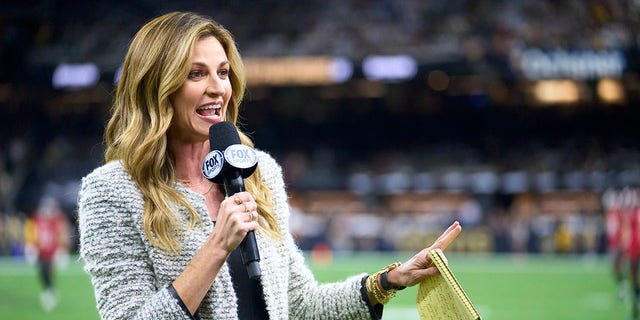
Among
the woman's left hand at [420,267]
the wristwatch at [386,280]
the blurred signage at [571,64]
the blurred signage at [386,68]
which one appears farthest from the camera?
the blurred signage at [386,68]

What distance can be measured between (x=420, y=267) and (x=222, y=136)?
64cm

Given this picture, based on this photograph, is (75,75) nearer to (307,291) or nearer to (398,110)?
(398,110)

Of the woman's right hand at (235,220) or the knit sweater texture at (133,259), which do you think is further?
the knit sweater texture at (133,259)

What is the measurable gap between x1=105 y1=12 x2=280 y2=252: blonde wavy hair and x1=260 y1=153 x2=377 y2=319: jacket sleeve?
342 mm

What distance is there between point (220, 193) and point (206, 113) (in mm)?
226

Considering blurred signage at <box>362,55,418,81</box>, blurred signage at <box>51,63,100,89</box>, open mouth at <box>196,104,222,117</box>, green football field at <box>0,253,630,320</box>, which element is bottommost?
open mouth at <box>196,104,222,117</box>

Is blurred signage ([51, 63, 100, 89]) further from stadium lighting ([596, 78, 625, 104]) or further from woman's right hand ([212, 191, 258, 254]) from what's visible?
woman's right hand ([212, 191, 258, 254])

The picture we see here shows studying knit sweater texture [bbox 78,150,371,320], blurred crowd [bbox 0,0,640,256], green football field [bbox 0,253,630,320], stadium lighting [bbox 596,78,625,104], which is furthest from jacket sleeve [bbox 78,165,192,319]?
stadium lighting [bbox 596,78,625,104]

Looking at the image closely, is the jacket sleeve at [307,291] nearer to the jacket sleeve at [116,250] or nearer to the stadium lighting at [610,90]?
the jacket sleeve at [116,250]

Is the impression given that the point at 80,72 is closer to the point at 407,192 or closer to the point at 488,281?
the point at 407,192

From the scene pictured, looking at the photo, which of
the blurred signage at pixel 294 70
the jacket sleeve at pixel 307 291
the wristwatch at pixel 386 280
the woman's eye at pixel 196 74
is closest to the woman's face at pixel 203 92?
the woman's eye at pixel 196 74

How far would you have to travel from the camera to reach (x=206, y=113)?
7.63 feet

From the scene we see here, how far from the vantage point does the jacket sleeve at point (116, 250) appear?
215 cm

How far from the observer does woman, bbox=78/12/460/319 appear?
84.0 inches
